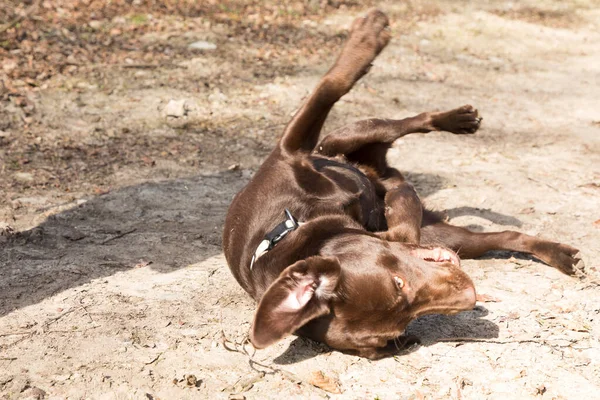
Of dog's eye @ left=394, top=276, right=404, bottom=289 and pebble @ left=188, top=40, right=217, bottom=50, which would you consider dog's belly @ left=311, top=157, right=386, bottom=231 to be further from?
pebble @ left=188, top=40, right=217, bottom=50

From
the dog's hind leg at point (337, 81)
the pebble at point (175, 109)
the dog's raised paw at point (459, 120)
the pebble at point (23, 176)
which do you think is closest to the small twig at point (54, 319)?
the dog's hind leg at point (337, 81)

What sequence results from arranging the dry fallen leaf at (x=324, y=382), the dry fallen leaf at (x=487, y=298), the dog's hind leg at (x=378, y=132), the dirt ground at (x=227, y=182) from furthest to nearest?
1. the dog's hind leg at (x=378, y=132)
2. the dry fallen leaf at (x=487, y=298)
3. the dirt ground at (x=227, y=182)
4. the dry fallen leaf at (x=324, y=382)

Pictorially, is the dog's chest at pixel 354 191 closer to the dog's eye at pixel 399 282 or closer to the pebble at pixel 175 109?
the dog's eye at pixel 399 282

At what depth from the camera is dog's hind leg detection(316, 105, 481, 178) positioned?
16.6ft

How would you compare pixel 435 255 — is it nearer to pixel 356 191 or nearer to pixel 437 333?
pixel 437 333

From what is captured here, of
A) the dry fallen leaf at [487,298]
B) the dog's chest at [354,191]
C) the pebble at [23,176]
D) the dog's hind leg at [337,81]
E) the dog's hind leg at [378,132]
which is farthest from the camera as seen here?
the pebble at [23,176]

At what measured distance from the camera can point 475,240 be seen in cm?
486

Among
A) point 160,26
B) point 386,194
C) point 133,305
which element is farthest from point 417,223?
point 160,26

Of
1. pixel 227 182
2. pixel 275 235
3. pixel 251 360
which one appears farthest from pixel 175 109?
pixel 251 360

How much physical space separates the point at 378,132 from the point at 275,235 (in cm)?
147

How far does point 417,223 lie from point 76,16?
22.1ft

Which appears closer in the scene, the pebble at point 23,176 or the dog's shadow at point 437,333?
the dog's shadow at point 437,333

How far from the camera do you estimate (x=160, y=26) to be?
9539mm

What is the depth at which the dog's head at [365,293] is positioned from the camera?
3322mm
